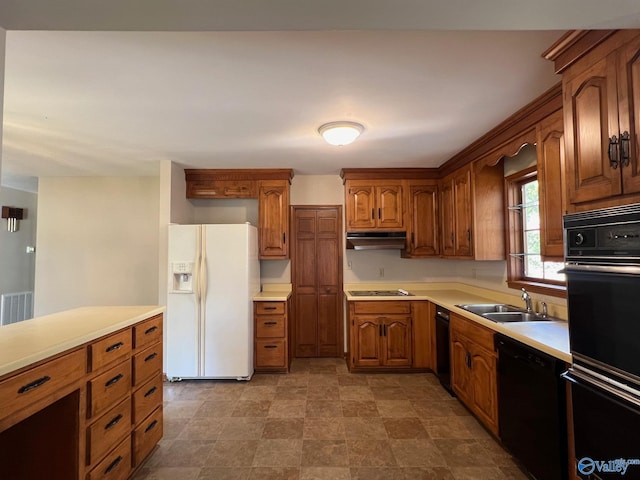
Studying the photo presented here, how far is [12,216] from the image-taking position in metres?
4.83

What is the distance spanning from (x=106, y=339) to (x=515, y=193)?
344 centimetres

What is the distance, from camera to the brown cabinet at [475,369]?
2217 millimetres

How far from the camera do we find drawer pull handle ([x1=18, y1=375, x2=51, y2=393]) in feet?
3.94

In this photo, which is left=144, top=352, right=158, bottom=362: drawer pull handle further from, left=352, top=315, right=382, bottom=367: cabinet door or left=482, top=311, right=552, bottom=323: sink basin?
left=482, top=311, right=552, bottom=323: sink basin

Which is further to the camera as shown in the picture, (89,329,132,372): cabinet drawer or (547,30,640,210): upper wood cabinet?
(89,329,132,372): cabinet drawer

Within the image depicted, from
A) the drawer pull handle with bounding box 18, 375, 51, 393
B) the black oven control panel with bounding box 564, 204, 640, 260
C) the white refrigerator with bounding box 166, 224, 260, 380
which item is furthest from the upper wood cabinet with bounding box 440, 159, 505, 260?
the drawer pull handle with bounding box 18, 375, 51, 393

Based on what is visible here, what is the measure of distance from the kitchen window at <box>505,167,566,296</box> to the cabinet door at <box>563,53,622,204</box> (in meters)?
1.31

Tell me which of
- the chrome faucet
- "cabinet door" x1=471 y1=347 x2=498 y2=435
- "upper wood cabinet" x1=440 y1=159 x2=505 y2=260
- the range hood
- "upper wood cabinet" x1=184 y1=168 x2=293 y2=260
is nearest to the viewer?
"cabinet door" x1=471 y1=347 x2=498 y2=435

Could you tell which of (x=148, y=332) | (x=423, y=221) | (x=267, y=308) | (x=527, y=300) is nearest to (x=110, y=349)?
(x=148, y=332)

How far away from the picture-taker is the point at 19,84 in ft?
6.14

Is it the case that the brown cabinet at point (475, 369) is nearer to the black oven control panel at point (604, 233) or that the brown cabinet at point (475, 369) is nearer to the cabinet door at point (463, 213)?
the cabinet door at point (463, 213)

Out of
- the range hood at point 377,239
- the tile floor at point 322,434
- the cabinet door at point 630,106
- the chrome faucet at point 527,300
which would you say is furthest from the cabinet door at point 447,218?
the cabinet door at point 630,106

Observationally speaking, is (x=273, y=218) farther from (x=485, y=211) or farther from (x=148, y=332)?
(x=485, y=211)

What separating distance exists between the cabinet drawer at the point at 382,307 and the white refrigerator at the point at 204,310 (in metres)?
1.27
